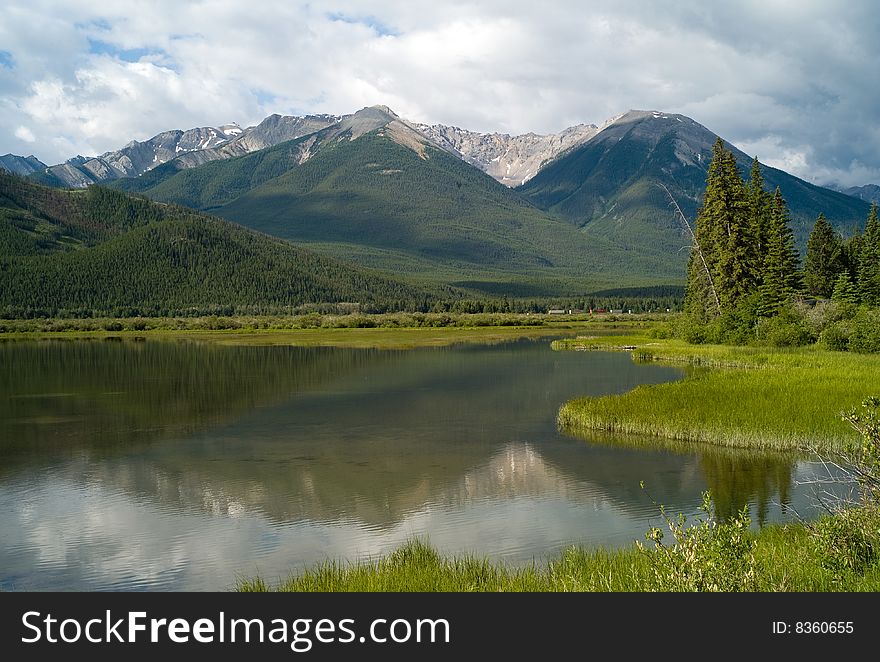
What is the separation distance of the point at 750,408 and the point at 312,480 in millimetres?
16774

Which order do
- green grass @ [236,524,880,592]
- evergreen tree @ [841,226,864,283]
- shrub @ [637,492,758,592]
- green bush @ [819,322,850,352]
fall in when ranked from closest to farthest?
1. shrub @ [637,492,758,592]
2. green grass @ [236,524,880,592]
3. green bush @ [819,322,850,352]
4. evergreen tree @ [841,226,864,283]

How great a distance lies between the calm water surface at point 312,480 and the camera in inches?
727

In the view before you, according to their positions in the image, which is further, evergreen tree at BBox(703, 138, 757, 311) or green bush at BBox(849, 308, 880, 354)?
evergreen tree at BBox(703, 138, 757, 311)

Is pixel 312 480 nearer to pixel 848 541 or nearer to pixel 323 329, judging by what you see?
pixel 848 541

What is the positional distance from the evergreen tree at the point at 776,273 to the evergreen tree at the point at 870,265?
16.7 ft

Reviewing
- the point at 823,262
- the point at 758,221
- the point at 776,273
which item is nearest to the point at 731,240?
the point at 758,221

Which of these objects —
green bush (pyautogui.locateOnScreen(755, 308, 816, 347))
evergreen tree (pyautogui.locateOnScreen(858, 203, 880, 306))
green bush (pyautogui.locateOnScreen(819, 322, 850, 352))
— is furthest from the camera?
evergreen tree (pyautogui.locateOnScreen(858, 203, 880, 306))

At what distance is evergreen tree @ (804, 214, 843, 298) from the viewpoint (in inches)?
3086

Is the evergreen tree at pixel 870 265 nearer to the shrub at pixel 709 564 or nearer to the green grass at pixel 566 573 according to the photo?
the green grass at pixel 566 573

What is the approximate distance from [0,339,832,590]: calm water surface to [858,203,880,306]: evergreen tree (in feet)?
74.0

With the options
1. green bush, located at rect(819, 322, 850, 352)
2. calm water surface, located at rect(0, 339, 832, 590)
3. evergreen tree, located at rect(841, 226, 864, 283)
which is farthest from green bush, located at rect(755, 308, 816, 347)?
evergreen tree, located at rect(841, 226, 864, 283)

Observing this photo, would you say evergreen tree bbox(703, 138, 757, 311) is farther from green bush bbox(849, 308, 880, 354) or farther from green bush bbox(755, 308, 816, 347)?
green bush bbox(849, 308, 880, 354)

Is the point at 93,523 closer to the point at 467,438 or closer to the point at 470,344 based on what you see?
the point at 467,438
